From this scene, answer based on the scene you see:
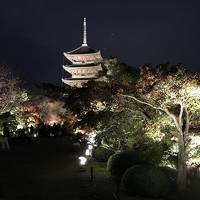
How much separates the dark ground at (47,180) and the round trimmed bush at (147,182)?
2.91 feet

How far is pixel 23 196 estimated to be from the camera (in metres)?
14.9

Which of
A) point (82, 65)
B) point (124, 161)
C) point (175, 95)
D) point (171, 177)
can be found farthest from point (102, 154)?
point (82, 65)

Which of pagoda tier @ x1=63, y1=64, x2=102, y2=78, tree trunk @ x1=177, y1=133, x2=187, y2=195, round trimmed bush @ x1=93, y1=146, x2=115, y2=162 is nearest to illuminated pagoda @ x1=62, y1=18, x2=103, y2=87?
pagoda tier @ x1=63, y1=64, x2=102, y2=78

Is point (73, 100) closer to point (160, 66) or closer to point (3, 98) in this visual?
point (160, 66)

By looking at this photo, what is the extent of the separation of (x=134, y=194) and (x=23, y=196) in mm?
3790

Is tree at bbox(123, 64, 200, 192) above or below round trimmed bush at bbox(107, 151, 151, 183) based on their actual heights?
above

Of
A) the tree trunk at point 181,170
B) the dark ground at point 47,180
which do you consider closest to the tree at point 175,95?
the tree trunk at point 181,170

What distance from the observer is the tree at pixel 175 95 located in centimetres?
1552

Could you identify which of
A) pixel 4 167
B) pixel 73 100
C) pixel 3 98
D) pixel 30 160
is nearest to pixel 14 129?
pixel 3 98

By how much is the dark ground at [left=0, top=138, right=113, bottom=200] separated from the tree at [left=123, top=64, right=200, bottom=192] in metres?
3.23

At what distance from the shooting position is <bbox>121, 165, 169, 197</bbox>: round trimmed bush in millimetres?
15438

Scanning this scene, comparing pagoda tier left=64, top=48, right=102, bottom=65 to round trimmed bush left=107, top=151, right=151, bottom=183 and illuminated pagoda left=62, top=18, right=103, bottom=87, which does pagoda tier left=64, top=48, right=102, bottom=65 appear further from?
round trimmed bush left=107, top=151, right=151, bottom=183

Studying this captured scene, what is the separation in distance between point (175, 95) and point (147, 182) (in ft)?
10.3

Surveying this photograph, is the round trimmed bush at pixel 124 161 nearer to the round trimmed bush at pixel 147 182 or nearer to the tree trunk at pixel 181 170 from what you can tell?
the tree trunk at pixel 181 170
